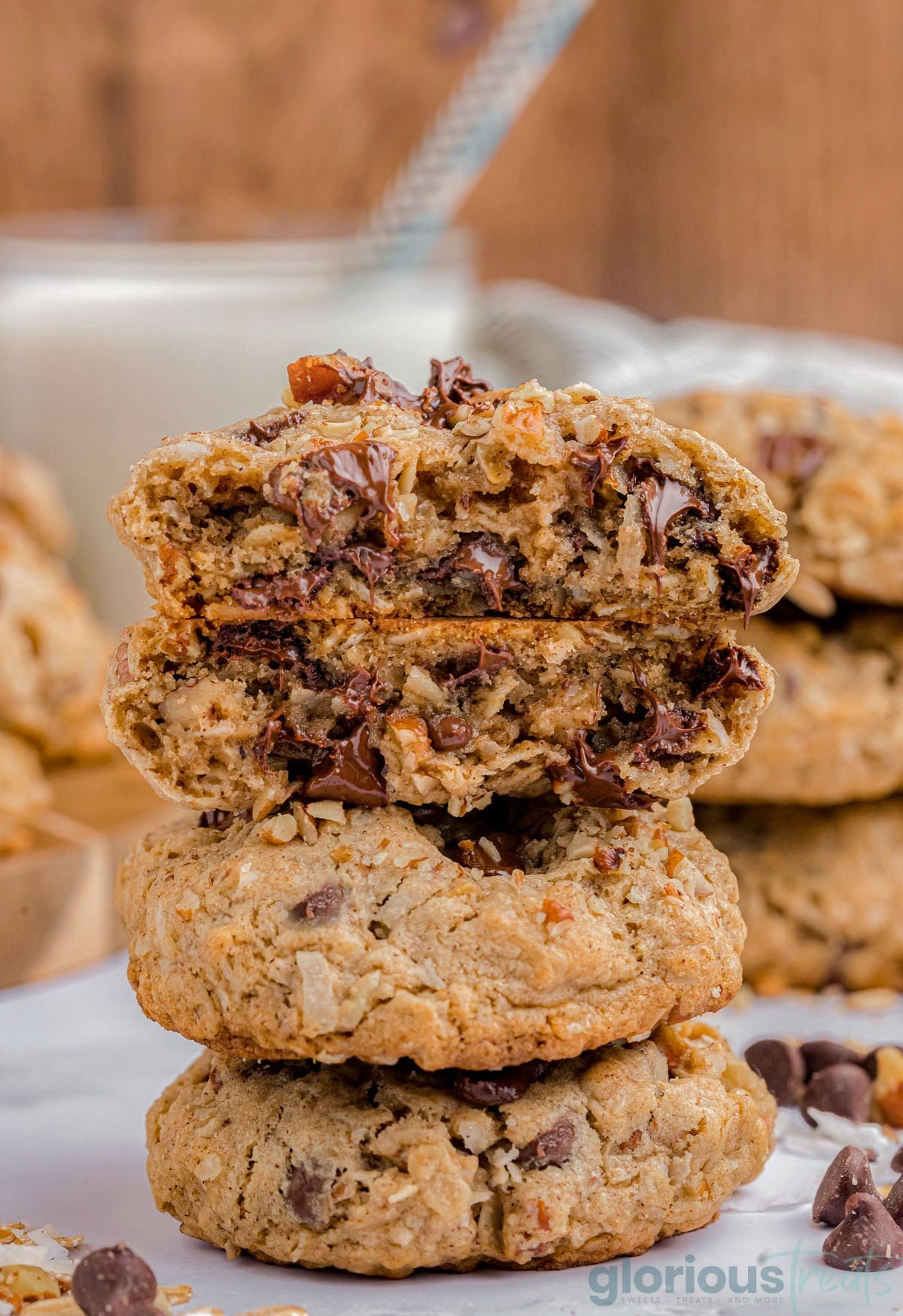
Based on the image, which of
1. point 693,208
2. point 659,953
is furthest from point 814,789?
point 693,208

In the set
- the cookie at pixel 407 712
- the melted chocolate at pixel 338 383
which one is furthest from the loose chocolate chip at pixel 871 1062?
the melted chocolate at pixel 338 383

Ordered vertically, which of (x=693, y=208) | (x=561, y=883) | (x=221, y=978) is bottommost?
(x=221, y=978)

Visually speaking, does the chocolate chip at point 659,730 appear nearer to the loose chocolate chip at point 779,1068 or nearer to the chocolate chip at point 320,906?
the chocolate chip at point 320,906

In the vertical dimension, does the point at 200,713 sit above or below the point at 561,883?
above

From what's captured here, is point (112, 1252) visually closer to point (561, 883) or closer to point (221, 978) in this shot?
point (221, 978)

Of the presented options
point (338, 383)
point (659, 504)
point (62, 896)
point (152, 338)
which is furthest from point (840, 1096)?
point (152, 338)

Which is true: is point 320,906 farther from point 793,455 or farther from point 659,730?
point 793,455
